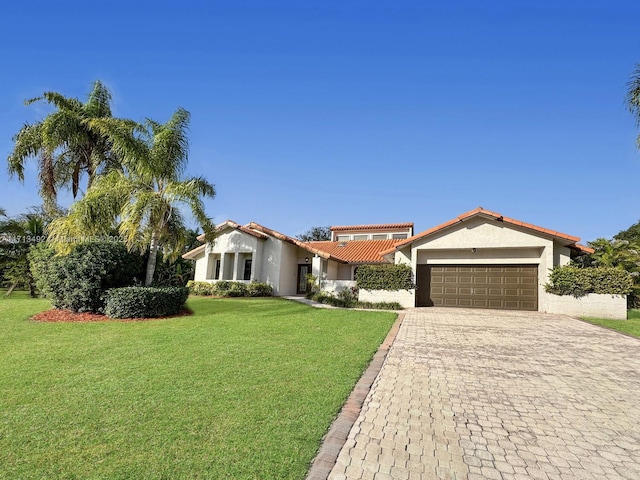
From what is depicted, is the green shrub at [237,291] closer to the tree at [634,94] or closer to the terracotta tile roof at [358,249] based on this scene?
the terracotta tile roof at [358,249]

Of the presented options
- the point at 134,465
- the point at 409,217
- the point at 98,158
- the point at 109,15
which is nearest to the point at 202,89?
the point at 109,15

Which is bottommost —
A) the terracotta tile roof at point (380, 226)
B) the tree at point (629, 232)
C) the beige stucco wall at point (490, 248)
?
the beige stucco wall at point (490, 248)

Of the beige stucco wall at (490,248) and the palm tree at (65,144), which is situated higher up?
the palm tree at (65,144)

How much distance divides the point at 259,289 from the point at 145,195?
35.7ft

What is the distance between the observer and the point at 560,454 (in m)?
3.65

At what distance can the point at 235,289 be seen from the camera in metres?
21.9

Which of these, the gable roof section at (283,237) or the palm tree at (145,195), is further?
the gable roof section at (283,237)

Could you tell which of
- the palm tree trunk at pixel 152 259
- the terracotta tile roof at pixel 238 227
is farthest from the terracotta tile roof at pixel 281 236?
the palm tree trunk at pixel 152 259

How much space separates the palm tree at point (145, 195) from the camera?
12.6 meters

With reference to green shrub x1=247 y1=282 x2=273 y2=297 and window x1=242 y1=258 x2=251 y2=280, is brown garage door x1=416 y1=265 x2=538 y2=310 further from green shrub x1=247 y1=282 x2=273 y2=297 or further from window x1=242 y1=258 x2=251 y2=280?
window x1=242 y1=258 x2=251 y2=280

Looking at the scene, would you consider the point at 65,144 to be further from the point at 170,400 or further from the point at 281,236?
the point at 170,400

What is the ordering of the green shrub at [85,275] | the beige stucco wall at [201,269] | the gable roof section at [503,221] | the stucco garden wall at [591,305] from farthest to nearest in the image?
the beige stucco wall at [201,269], the gable roof section at [503,221], the stucco garden wall at [591,305], the green shrub at [85,275]

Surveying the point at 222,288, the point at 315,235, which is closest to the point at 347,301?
the point at 222,288

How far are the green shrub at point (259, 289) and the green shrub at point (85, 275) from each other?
939 cm
